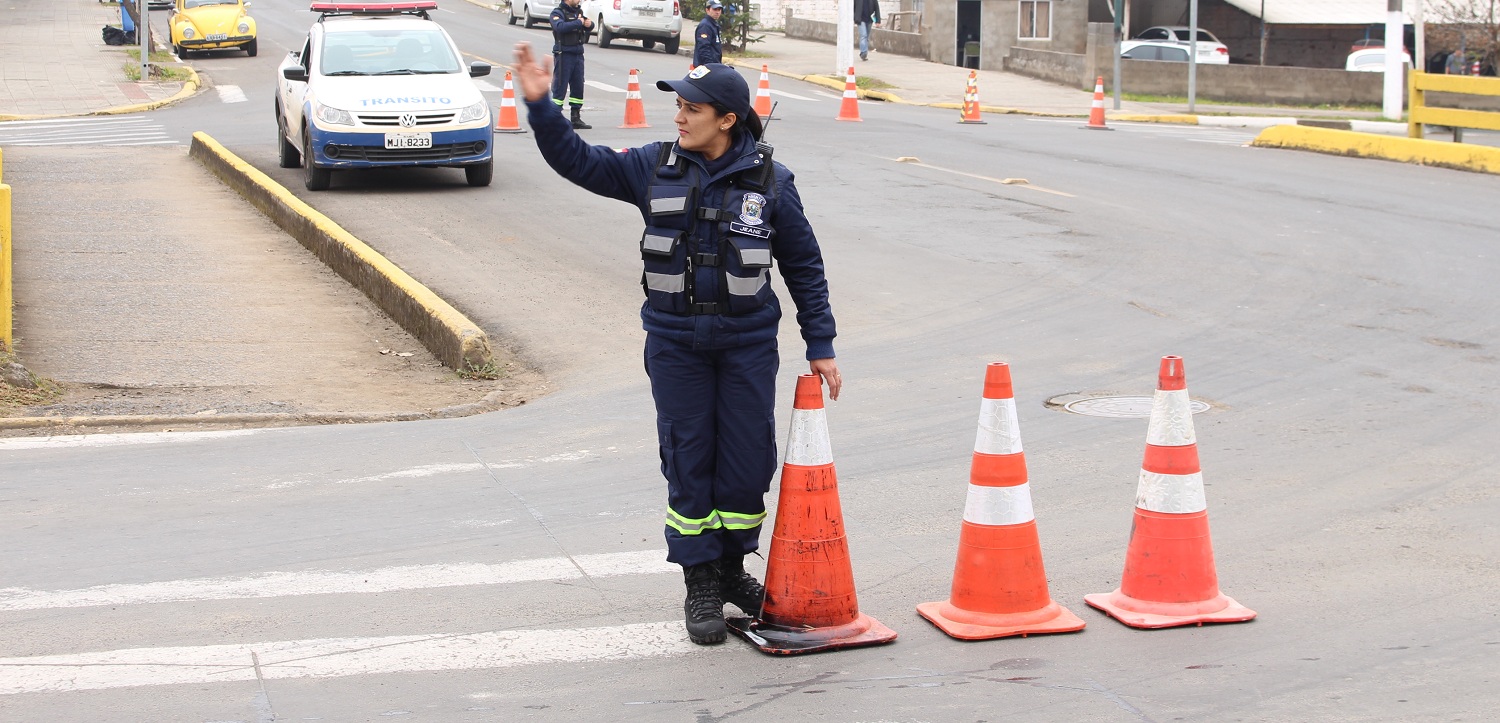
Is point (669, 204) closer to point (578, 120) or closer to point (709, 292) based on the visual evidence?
point (709, 292)

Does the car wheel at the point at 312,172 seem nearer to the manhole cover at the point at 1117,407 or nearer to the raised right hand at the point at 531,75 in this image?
the manhole cover at the point at 1117,407

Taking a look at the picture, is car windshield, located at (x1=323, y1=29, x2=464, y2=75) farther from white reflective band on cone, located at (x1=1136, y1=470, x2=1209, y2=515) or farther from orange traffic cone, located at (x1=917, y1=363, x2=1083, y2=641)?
white reflective band on cone, located at (x1=1136, y1=470, x2=1209, y2=515)

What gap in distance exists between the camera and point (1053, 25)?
44.7 metres

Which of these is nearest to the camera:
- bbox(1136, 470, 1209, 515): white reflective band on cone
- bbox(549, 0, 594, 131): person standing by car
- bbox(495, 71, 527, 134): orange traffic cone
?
bbox(1136, 470, 1209, 515): white reflective band on cone

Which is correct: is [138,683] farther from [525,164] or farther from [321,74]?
[525,164]

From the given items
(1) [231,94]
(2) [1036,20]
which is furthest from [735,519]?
(2) [1036,20]

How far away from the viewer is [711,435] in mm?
5145

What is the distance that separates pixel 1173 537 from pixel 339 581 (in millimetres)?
2833

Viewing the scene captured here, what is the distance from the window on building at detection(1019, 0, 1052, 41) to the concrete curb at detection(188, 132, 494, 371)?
31.6m

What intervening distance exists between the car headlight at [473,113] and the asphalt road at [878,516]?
116 inches

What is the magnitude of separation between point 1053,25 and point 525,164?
95.5 ft

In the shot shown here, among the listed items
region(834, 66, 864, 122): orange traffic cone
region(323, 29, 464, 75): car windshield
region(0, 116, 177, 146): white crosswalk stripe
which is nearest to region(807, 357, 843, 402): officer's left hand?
region(323, 29, 464, 75): car windshield

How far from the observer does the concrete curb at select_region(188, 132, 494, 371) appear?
9.43 m

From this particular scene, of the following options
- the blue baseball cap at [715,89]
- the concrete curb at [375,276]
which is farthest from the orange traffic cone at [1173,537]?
the concrete curb at [375,276]
